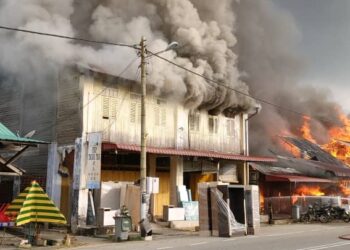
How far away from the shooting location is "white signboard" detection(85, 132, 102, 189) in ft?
60.7

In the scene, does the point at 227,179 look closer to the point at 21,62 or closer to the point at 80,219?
the point at 80,219

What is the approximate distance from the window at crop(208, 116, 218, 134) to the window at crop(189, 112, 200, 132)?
942 millimetres

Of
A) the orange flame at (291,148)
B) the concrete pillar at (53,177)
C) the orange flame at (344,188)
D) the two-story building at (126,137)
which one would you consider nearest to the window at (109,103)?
the two-story building at (126,137)

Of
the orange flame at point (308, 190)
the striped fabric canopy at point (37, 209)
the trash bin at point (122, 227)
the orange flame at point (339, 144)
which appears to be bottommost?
the trash bin at point (122, 227)

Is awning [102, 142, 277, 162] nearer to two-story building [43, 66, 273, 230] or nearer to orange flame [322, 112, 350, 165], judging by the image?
two-story building [43, 66, 273, 230]

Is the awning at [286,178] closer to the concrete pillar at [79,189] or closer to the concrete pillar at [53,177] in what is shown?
the concrete pillar at [79,189]

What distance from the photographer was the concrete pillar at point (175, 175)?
22.8 metres

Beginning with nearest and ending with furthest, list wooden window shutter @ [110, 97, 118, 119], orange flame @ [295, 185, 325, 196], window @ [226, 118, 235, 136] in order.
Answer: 1. wooden window shutter @ [110, 97, 118, 119]
2. window @ [226, 118, 235, 136]
3. orange flame @ [295, 185, 325, 196]

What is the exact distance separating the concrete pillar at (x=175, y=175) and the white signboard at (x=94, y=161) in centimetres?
518

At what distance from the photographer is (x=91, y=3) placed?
22.6m

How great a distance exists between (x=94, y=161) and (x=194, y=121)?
702 cm

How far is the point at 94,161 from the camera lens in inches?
736

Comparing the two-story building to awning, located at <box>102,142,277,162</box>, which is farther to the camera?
the two-story building

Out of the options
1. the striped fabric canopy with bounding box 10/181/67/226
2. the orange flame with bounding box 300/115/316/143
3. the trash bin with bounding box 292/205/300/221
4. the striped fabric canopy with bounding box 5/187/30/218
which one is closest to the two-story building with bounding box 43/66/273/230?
the trash bin with bounding box 292/205/300/221
